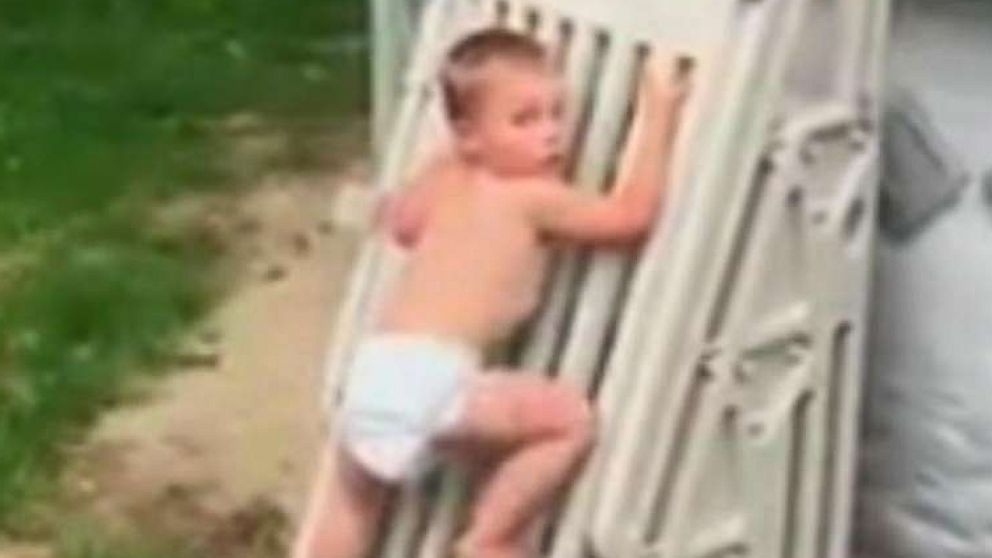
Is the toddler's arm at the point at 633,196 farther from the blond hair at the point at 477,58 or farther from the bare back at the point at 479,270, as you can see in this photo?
the blond hair at the point at 477,58

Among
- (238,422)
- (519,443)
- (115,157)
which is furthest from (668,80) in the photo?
(115,157)

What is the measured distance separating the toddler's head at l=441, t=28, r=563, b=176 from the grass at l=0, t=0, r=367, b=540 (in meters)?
1.75

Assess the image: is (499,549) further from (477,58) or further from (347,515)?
(477,58)

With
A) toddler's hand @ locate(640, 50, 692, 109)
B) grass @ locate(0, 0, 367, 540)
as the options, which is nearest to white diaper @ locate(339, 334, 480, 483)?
toddler's hand @ locate(640, 50, 692, 109)

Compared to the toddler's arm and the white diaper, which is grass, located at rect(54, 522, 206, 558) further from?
the toddler's arm

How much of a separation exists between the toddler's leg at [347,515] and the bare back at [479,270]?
8.7 inches

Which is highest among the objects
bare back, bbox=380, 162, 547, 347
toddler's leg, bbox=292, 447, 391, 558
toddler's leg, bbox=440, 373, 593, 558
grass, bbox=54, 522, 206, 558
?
bare back, bbox=380, 162, 547, 347

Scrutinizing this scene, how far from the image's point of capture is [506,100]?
445 cm

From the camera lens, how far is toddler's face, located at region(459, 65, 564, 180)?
4.45 metres

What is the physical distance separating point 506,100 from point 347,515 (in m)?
0.59

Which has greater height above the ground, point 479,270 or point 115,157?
point 479,270

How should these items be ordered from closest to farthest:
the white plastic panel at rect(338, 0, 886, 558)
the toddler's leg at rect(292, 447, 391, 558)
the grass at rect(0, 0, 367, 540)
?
the white plastic panel at rect(338, 0, 886, 558) → the toddler's leg at rect(292, 447, 391, 558) → the grass at rect(0, 0, 367, 540)

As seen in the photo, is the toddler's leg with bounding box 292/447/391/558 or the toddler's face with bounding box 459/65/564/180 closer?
the toddler's face with bounding box 459/65/564/180

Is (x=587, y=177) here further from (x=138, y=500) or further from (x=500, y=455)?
(x=138, y=500)
